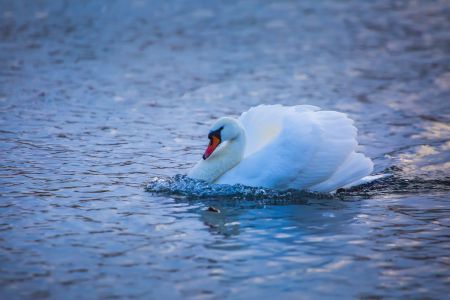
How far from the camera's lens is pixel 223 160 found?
973cm

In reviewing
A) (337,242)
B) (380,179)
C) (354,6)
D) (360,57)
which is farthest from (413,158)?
(354,6)

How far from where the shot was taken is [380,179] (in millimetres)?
10422

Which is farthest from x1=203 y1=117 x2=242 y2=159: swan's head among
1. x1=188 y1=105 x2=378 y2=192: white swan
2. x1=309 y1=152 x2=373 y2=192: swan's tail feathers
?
x1=309 y1=152 x2=373 y2=192: swan's tail feathers

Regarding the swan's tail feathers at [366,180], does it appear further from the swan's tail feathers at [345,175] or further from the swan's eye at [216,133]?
the swan's eye at [216,133]

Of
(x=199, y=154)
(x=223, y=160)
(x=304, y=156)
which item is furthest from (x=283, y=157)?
(x=199, y=154)

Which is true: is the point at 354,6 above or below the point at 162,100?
above

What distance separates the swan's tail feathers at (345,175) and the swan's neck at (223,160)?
0.95 metres

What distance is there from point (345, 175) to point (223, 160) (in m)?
1.42

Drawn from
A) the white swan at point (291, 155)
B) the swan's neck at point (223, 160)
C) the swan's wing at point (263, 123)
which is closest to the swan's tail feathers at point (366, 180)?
the white swan at point (291, 155)

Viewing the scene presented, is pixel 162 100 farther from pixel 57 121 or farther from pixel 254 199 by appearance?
pixel 254 199

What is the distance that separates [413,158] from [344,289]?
499 cm

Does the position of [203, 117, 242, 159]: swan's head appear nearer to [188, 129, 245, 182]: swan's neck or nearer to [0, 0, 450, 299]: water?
[188, 129, 245, 182]: swan's neck

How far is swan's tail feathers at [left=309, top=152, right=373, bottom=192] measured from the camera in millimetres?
9750

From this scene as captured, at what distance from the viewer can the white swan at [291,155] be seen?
949 centimetres
